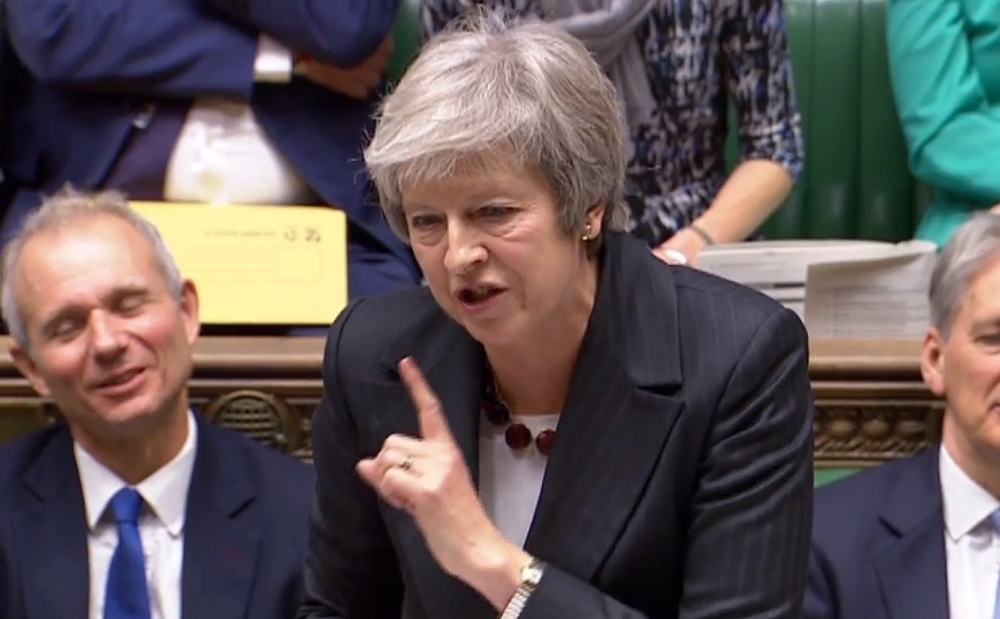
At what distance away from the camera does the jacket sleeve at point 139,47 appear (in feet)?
6.92

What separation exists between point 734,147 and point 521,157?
5.04 feet

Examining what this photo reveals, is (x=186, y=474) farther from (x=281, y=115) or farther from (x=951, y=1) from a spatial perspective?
(x=951, y=1)

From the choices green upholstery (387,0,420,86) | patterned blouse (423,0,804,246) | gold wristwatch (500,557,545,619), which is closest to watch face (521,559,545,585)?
gold wristwatch (500,557,545,619)

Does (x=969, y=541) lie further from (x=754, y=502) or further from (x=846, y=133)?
(x=846, y=133)

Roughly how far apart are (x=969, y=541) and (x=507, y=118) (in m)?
0.89

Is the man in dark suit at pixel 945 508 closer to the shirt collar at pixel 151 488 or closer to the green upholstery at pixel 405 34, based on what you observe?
the shirt collar at pixel 151 488

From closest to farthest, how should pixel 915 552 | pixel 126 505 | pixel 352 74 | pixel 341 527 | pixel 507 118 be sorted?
1. pixel 507 118
2. pixel 341 527
3. pixel 915 552
4. pixel 126 505
5. pixel 352 74

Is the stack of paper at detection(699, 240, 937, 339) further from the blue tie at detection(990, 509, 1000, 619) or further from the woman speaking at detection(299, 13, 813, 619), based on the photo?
the woman speaking at detection(299, 13, 813, 619)

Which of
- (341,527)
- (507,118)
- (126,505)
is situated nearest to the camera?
(507,118)

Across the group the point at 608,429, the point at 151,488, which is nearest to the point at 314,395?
the point at 151,488

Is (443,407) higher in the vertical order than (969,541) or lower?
higher

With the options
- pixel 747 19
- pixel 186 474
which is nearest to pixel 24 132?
pixel 186 474

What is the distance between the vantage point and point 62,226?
1840 millimetres

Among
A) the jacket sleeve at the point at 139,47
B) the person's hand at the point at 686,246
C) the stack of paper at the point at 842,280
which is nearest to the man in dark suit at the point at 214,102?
the jacket sleeve at the point at 139,47
